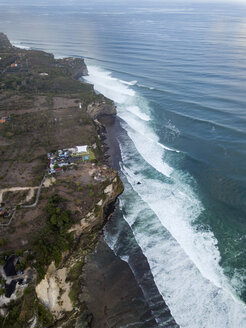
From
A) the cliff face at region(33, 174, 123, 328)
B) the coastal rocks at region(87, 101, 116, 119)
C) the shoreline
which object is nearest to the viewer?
the shoreline

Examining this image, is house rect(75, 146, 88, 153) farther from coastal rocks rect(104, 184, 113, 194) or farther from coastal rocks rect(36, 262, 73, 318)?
coastal rocks rect(36, 262, 73, 318)

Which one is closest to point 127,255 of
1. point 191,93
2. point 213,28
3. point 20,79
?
point 191,93

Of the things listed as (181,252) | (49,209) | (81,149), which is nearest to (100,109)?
(81,149)

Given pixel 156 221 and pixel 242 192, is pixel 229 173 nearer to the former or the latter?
pixel 242 192

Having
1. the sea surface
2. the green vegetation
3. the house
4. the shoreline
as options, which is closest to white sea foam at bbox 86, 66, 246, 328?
the sea surface

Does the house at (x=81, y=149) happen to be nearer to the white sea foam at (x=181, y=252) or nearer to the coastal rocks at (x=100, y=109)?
the white sea foam at (x=181, y=252)

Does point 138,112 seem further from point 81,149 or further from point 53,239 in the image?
point 53,239
